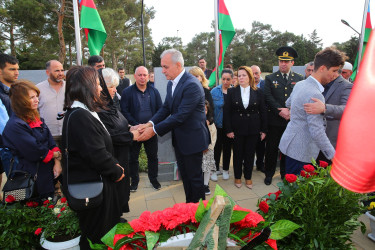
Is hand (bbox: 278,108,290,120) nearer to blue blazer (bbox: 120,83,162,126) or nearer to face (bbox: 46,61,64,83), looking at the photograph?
blue blazer (bbox: 120,83,162,126)

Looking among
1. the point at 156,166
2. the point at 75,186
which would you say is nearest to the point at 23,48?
the point at 156,166

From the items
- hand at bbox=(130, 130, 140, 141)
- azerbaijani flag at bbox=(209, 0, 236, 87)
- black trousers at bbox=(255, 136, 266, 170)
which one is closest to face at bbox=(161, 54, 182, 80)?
hand at bbox=(130, 130, 140, 141)

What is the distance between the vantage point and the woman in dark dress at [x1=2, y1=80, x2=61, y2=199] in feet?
8.26

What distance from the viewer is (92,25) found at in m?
4.81

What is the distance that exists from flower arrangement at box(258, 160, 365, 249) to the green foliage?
2017mm

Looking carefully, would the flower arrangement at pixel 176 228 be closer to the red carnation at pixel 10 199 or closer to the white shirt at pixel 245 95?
the red carnation at pixel 10 199

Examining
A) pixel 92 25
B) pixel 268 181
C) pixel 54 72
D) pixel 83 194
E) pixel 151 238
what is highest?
pixel 92 25

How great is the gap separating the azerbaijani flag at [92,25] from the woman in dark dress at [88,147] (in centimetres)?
330

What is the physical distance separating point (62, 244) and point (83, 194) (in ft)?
2.29

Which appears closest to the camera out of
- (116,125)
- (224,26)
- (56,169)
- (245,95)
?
(116,125)

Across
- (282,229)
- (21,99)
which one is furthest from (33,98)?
(282,229)

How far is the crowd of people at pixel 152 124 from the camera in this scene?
1896 mm

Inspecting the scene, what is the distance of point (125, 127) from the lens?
8.67ft

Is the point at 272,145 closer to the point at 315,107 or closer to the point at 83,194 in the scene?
the point at 315,107
